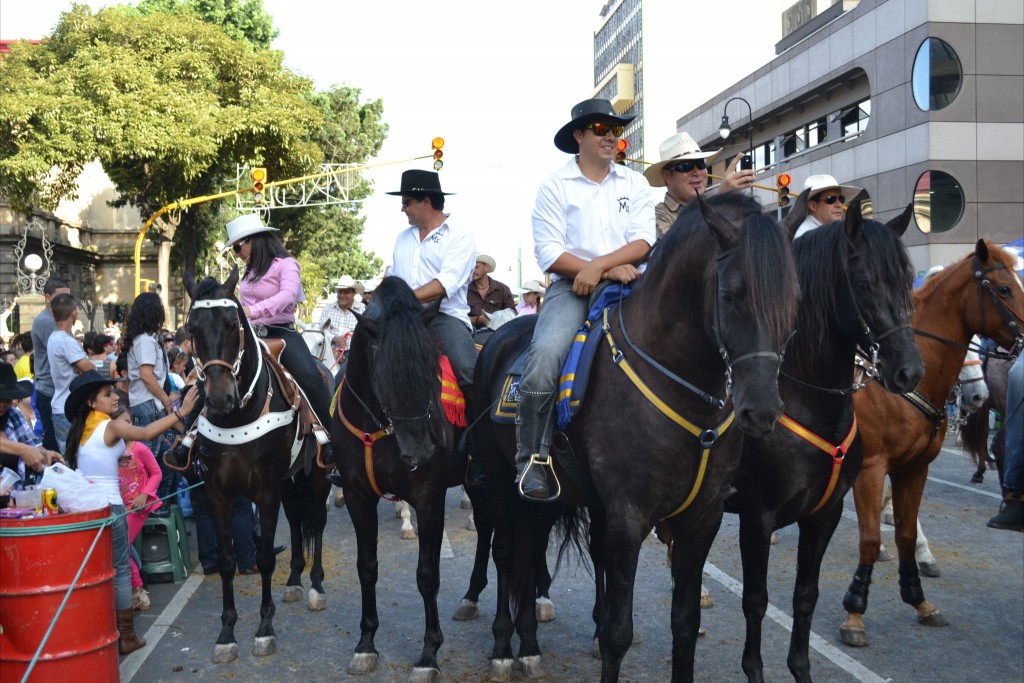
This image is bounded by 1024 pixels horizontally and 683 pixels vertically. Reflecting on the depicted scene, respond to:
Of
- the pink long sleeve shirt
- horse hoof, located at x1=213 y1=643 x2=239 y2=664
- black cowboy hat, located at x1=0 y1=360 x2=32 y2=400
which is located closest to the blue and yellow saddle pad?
horse hoof, located at x1=213 y1=643 x2=239 y2=664

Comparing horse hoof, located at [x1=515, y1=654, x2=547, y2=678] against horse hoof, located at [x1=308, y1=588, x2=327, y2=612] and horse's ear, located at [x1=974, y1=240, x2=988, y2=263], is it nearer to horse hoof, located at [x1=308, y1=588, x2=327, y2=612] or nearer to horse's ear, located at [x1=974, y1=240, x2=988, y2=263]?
horse hoof, located at [x1=308, y1=588, x2=327, y2=612]

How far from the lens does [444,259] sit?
6508 mm

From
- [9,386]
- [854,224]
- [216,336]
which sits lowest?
[9,386]

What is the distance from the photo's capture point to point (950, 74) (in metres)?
33.7

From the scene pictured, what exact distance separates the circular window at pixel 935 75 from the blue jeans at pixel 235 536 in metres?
31.8

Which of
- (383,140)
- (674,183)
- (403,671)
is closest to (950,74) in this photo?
(383,140)

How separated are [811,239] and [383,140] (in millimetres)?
44254

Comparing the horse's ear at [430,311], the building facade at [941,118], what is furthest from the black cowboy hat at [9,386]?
the building facade at [941,118]

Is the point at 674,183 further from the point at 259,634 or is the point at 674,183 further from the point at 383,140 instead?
the point at 383,140

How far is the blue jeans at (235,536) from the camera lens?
8.47m

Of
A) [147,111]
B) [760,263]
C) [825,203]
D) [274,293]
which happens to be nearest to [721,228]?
[760,263]

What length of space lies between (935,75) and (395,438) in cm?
3349

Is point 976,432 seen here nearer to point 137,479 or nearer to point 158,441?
point 137,479

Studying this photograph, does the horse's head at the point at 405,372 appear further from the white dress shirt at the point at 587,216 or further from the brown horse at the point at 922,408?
the brown horse at the point at 922,408
